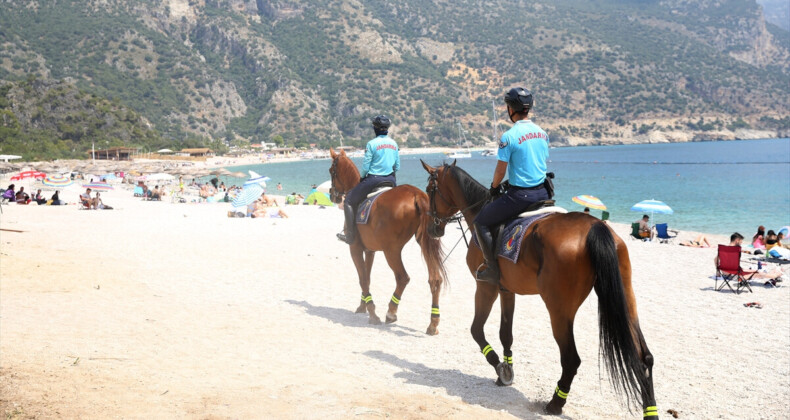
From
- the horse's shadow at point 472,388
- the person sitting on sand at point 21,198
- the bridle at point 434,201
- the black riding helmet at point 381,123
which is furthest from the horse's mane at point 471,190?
the person sitting on sand at point 21,198

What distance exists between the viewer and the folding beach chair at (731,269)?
500 inches

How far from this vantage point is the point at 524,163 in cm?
578

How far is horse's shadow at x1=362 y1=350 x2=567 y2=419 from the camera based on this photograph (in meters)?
5.73

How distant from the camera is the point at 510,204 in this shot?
588 centimetres

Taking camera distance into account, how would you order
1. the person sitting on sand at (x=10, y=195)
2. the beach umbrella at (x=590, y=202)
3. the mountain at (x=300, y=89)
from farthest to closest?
the mountain at (x=300, y=89) → the person sitting on sand at (x=10, y=195) → the beach umbrella at (x=590, y=202)

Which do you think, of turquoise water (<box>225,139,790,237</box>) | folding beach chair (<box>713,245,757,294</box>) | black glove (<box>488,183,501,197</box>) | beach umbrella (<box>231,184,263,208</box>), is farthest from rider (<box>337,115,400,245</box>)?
A: turquoise water (<box>225,139,790,237</box>)

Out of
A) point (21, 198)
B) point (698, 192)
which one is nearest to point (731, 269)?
point (21, 198)

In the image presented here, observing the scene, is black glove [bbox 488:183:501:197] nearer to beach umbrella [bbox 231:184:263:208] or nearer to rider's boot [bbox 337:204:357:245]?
rider's boot [bbox 337:204:357:245]

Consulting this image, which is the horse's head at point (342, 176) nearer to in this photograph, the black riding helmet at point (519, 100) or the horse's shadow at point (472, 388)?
the horse's shadow at point (472, 388)

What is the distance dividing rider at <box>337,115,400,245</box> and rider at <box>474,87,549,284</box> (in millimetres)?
3300

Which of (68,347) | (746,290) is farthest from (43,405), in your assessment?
(746,290)

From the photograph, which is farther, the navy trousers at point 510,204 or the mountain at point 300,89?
the mountain at point 300,89

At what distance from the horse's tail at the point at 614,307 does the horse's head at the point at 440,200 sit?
2222 mm

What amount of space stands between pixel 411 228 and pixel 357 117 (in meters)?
175
